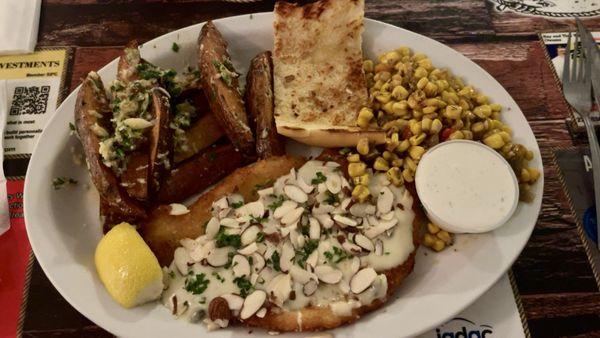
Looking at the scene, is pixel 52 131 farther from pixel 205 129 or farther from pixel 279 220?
pixel 279 220

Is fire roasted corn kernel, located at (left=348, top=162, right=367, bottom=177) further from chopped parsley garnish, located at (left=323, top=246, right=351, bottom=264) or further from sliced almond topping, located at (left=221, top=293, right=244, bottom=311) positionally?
sliced almond topping, located at (left=221, top=293, right=244, bottom=311)

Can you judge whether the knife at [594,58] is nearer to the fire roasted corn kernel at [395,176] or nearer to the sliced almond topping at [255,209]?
the fire roasted corn kernel at [395,176]

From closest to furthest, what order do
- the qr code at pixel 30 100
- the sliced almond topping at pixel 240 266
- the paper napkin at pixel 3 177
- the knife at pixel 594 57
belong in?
the sliced almond topping at pixel 240 266
the paper napkin at pixel 3 177
the knife at pixel 594 57
the qr code at pixel 30 100

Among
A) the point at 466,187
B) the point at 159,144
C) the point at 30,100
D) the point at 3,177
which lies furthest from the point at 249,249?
the point at 30,100

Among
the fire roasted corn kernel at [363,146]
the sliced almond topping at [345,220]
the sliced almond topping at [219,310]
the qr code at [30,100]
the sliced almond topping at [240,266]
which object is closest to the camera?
Answer: the sliced almond topping at [219,310]

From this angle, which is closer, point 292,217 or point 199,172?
point 292,217

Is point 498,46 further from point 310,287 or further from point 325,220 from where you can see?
point 310,287

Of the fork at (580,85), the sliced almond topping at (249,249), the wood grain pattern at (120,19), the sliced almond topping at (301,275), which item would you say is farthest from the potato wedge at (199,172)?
the fork at (580,85)

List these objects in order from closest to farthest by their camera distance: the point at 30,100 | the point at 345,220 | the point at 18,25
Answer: the point at 345,220 → the point at 30,100 → the point at 18,25
